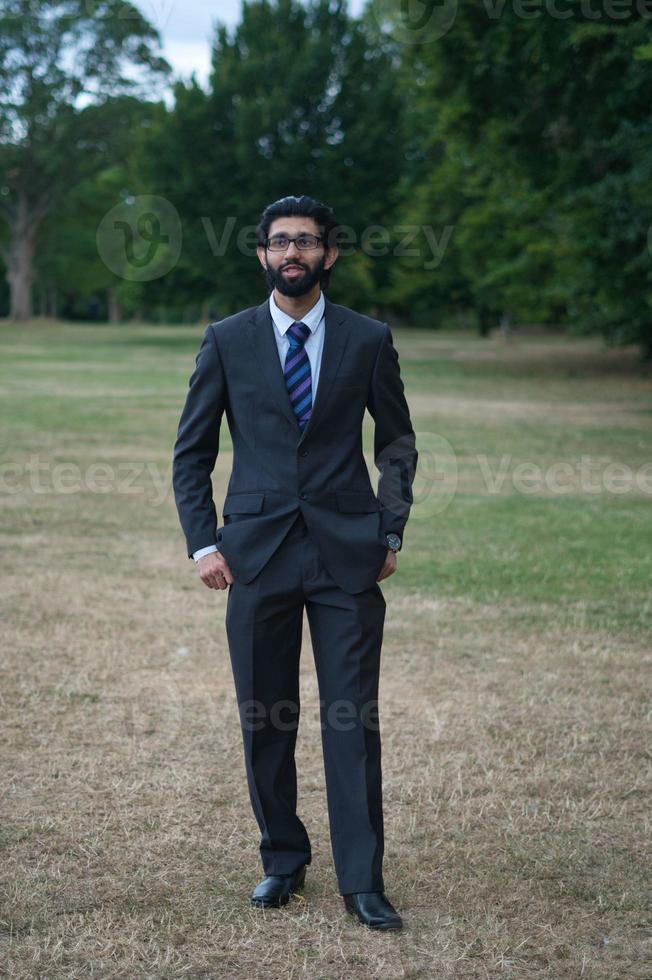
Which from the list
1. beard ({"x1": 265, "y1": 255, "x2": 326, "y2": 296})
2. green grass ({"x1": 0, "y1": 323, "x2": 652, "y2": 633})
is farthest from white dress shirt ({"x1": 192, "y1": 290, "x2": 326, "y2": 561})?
green grass ({"x1": 0, "y1": 323, "x2": 652, "y2": 633})

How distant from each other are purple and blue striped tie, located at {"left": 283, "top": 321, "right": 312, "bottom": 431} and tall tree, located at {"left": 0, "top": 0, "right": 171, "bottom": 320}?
58.9m

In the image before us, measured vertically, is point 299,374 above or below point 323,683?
above

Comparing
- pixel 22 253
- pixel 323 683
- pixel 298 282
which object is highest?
pixel 22 253

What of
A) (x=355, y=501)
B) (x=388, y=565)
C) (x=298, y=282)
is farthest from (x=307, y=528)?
(x=298, y=282)

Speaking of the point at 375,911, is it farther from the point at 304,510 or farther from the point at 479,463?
the point at 479,463

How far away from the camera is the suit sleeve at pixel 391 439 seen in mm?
4039

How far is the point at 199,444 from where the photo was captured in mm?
4004

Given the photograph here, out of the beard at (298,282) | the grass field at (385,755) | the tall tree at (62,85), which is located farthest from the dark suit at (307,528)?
the tall tree at (62,85)

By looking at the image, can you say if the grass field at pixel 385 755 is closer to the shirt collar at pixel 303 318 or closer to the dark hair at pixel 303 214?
the shirt collar at pixel 303 318

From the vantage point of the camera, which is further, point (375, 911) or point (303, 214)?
point (375, 911)

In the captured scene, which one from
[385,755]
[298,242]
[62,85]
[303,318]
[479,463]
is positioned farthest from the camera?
[62,85]

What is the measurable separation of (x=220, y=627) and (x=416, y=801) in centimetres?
312

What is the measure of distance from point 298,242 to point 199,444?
715mm

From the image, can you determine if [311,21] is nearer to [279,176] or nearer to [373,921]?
[279,176]
